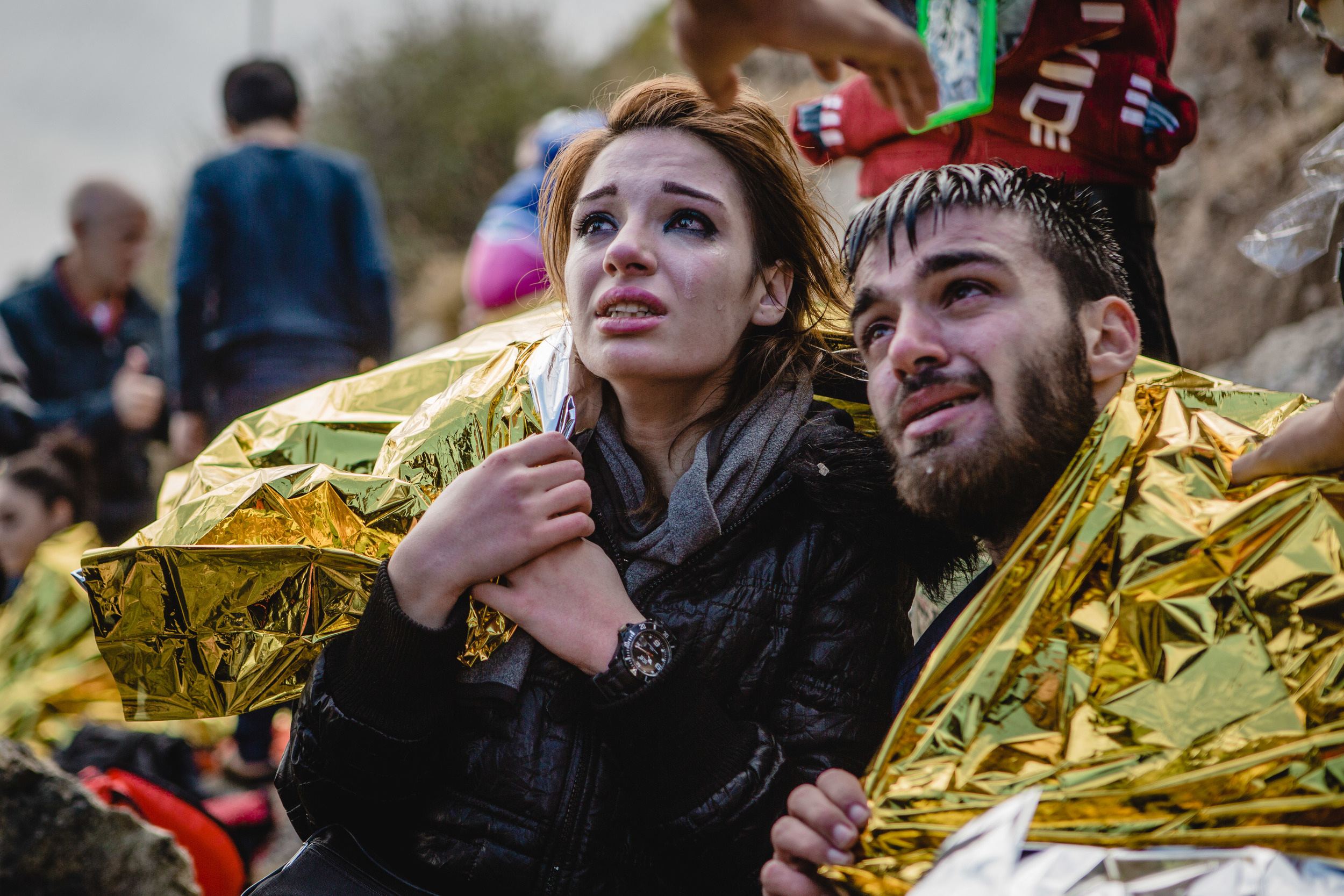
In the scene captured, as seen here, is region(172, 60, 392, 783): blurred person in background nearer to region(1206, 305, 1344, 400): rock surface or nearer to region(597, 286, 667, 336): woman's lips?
region(597, 286, 667, 336): woman's lips

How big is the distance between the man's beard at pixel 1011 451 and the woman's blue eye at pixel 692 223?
0.53 m

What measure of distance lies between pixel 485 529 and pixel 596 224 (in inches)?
24.1

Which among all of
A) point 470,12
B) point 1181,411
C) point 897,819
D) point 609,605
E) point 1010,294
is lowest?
point 897,819

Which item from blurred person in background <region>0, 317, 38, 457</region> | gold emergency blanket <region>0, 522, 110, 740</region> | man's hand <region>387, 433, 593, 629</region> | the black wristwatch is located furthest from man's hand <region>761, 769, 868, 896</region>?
blurred person in background <region>0, 317, 38, 457</region>

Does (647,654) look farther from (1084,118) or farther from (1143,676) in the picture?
(1084,118)

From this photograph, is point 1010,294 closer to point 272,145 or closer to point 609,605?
point 609,605

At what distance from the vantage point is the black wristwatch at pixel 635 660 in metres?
1.51

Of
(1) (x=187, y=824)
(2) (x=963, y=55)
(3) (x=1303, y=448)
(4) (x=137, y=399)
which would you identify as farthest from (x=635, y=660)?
(4) (x=137, y=399)

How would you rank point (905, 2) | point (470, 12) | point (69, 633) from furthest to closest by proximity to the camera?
1. point (470, 12)
2. point (69, 633)
3. point (905, 2)

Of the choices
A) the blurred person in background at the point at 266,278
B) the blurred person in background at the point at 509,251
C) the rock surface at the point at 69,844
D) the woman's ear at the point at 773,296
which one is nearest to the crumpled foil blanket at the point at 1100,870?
the woman's ear at the point at 773,296

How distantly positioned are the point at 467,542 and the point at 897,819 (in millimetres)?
730

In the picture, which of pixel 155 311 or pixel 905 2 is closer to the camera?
pixel 905 2

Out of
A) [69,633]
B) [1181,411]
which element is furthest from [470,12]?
[1181,411]

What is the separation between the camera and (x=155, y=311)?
16.3ft
